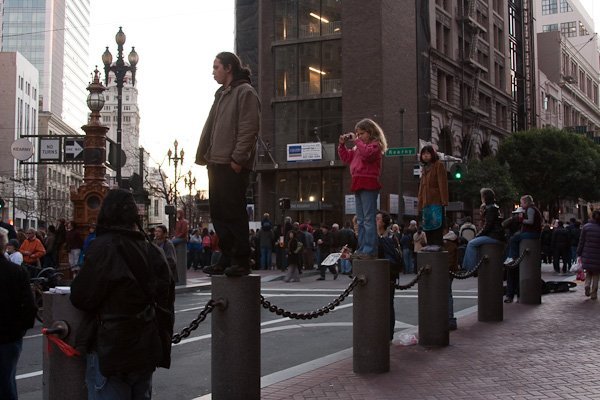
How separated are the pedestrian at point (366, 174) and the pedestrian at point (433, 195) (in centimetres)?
150

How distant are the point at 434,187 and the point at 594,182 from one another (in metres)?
50.5

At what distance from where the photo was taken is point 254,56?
156 ft

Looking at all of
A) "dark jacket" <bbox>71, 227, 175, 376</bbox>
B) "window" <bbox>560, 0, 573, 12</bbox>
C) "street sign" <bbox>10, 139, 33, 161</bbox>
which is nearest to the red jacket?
"dark jacket" <bbox>71, 227, 175, 376</bbox>

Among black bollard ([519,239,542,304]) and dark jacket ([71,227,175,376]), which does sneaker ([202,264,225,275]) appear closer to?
dark jacket ([71,227,175,376])

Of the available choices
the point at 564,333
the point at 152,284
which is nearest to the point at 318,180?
the point at 564,333

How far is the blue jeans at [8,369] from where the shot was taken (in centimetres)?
542

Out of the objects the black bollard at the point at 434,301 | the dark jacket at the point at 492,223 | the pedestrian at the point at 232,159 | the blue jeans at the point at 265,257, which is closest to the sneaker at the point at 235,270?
the pedestrian at the point at 232,159

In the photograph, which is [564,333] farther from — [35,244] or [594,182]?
[594,182]

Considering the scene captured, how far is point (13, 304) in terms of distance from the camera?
552 cm

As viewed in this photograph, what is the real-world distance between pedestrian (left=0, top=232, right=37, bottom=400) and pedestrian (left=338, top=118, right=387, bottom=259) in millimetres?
3691

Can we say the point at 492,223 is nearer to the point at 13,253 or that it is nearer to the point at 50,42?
the point at 13,253

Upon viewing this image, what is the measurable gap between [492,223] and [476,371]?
450 centimetres

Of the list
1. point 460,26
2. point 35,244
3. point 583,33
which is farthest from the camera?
point 583,33

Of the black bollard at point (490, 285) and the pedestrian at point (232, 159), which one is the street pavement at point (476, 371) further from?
the pedestrian at point (232, 159)
